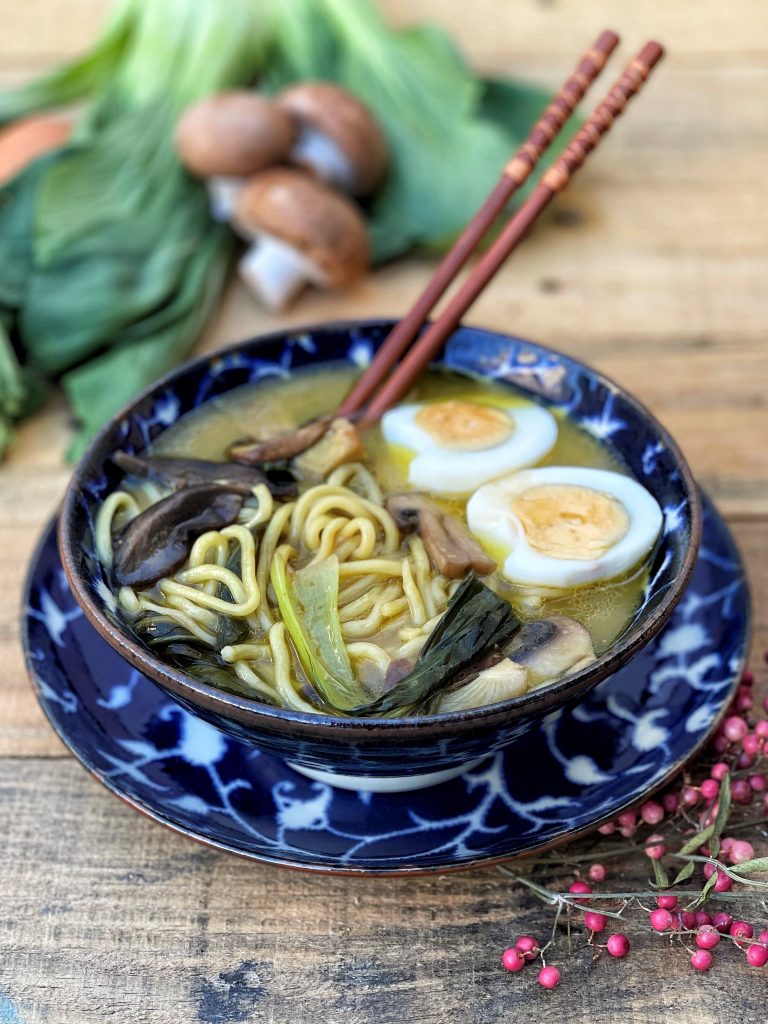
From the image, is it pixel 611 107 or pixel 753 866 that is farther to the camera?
pixel 611 107

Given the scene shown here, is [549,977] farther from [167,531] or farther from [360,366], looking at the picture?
[360,366]

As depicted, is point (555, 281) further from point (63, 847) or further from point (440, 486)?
point (63, 847)

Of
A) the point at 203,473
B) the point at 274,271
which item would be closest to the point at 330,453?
the point at 203,473

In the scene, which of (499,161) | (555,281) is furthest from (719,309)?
(499,161)

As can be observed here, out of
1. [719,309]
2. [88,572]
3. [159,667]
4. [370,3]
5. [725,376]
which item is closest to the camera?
[159,667]

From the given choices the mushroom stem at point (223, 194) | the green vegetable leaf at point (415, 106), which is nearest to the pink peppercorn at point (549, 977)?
the green vegetable leaf at point (415, 106)

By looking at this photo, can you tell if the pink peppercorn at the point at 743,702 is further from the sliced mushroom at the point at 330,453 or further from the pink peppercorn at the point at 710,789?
the sliced mushroom at the point at 330,453

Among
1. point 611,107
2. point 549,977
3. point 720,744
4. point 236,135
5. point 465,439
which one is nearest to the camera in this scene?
point 549,977
